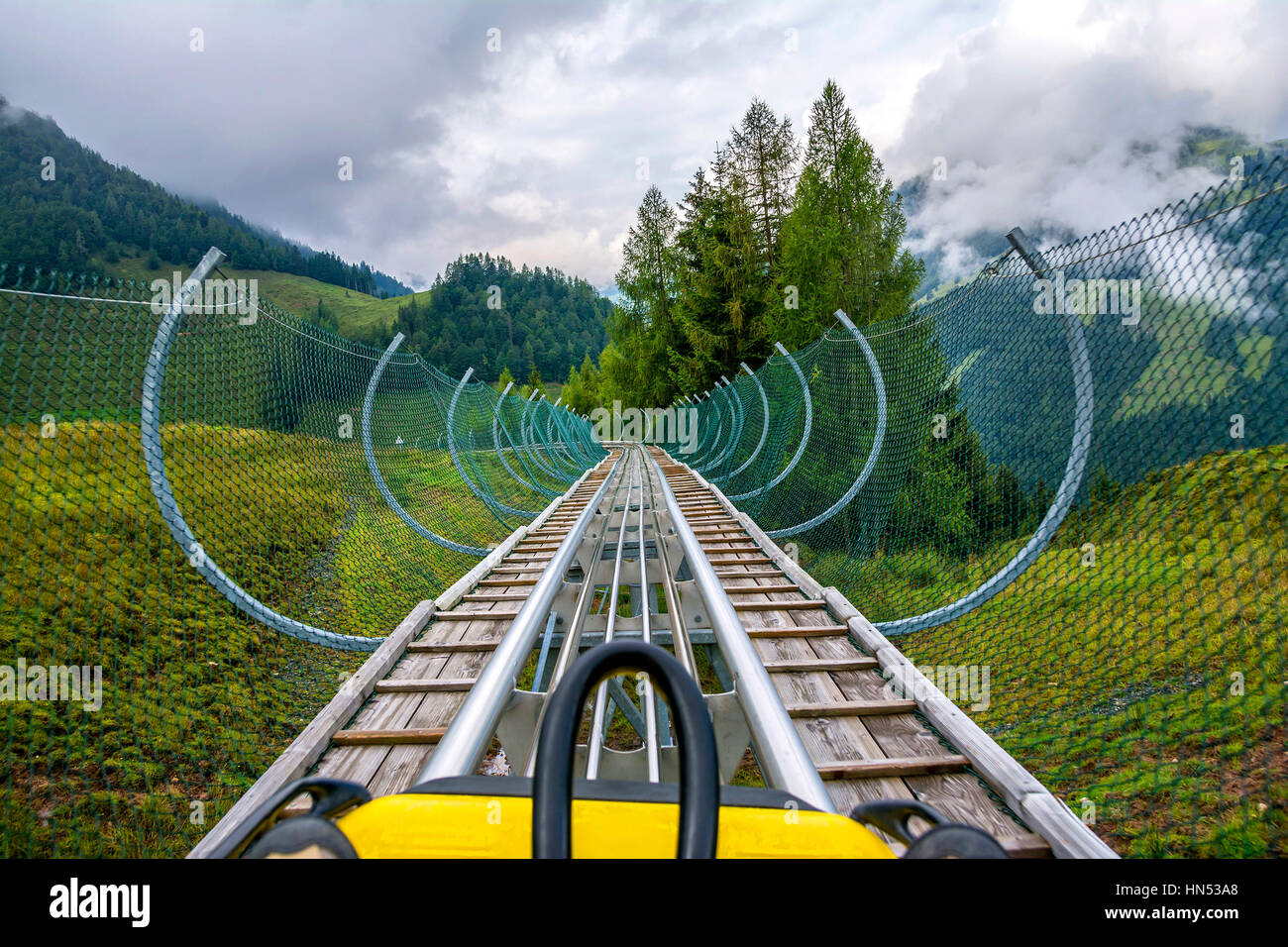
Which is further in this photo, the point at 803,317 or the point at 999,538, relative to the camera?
the point at 803,317

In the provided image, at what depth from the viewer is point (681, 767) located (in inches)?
27.7

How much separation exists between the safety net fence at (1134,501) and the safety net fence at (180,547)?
11.0 feet

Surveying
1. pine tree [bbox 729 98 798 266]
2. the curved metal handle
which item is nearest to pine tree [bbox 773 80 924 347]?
pine tree [bbox 729 98 798 266]

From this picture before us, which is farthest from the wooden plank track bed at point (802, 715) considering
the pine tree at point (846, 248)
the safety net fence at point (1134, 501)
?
the pine tree at point (846, 248)

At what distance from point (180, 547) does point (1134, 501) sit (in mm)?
3957

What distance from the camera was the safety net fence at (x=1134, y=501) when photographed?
2.21m

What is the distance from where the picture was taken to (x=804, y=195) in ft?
59.9

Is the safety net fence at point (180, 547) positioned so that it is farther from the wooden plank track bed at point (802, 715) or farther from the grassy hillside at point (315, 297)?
the grassy hillside at point (315, 297)

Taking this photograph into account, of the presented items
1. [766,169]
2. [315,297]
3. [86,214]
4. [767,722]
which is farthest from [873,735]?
[315,297]

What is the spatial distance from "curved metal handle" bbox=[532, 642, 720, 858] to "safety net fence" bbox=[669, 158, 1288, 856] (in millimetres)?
2161

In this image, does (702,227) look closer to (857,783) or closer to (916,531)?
(916,531)

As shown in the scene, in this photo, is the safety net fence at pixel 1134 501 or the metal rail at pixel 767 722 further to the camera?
the safety net fence at pixel 1134 501

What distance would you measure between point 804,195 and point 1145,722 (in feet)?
59.9
